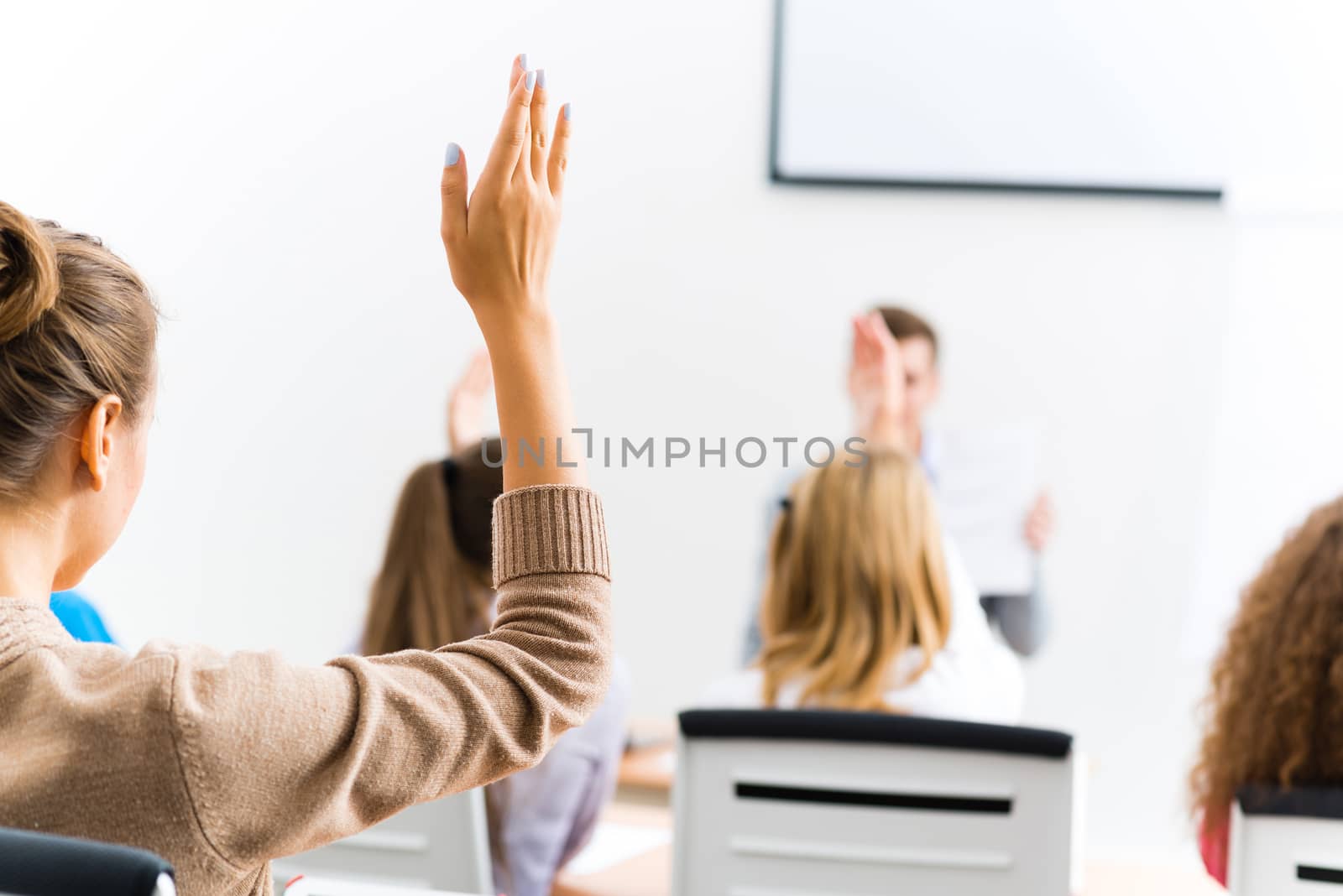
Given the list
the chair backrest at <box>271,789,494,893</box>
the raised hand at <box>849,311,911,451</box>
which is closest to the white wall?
the raised hand at <box>849,311,911,451</box>

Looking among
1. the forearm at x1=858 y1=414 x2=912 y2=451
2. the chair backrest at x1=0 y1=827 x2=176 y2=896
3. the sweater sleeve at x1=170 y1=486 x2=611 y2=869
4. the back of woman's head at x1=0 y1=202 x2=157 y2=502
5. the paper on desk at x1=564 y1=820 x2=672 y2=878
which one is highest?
the back of woman's head at x1=0 y1=202 x2=157 y2=502

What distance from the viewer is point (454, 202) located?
0.72 m

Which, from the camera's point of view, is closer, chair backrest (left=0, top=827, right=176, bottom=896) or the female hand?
chair backrest (left=0, top=827, right=176, bottom=896)

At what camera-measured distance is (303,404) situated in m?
3.30

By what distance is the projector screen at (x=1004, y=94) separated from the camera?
2.98 m

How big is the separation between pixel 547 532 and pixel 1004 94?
2639mm

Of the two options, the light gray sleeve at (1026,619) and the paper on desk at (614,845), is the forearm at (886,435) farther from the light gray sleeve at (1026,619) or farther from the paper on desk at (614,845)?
the light gray sleeve at (1026,619)

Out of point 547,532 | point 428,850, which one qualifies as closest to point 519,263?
point 547,532

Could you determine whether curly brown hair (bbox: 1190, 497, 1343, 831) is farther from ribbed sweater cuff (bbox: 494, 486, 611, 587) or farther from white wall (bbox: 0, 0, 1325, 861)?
white wall (bbox: 0, 0, 1325, 861)

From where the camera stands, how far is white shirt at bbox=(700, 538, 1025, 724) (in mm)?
1682

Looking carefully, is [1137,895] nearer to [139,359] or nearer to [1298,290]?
[139,359]

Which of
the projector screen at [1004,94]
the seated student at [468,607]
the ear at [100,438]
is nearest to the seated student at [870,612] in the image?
the seated student at [468,607]

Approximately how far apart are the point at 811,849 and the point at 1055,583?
193cm

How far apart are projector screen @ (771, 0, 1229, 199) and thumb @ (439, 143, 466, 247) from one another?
243 centimetres
